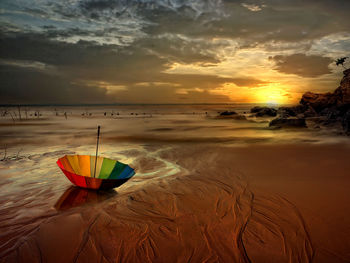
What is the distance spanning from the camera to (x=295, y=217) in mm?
4938

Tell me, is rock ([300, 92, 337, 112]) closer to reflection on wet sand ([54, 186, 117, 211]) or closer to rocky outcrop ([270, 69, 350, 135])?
rocky outcrop ([270, 69, 350, 135])

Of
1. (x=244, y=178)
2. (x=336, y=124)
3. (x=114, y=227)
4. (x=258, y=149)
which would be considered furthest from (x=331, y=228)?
(x=336, y=124)

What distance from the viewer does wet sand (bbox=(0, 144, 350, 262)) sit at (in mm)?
3838

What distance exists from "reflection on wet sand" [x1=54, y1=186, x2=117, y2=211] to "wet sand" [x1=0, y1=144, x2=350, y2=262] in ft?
0.09

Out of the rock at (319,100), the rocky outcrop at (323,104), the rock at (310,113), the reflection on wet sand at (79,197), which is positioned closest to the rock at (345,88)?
the rocky outcrop at (323,104)

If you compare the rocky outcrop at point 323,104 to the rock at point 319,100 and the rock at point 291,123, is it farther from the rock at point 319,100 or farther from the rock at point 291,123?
the rock at point 291,123

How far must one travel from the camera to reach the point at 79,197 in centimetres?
593

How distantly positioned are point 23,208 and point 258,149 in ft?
35.5

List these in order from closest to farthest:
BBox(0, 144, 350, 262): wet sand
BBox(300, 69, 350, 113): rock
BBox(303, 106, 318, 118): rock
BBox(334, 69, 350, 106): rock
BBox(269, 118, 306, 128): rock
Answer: BBox(0, 144, 350, 262): wet sand
BBox(269, 118, 306, 128): rock
BBox(334, 69, 350, 106): rock
BBox(300, 69, 350, 113): rock
BBox(303, 106, 318, 118): rock

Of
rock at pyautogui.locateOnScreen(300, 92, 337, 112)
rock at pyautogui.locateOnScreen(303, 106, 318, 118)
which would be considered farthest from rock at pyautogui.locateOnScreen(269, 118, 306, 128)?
rock at pyautogui.locateOnScreen(300, 92, 337, 112)

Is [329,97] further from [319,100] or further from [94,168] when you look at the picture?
[94,168]

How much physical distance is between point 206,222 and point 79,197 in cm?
352

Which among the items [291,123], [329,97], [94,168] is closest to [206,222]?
[94,168]

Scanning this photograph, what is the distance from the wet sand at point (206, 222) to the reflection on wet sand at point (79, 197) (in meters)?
0.03
